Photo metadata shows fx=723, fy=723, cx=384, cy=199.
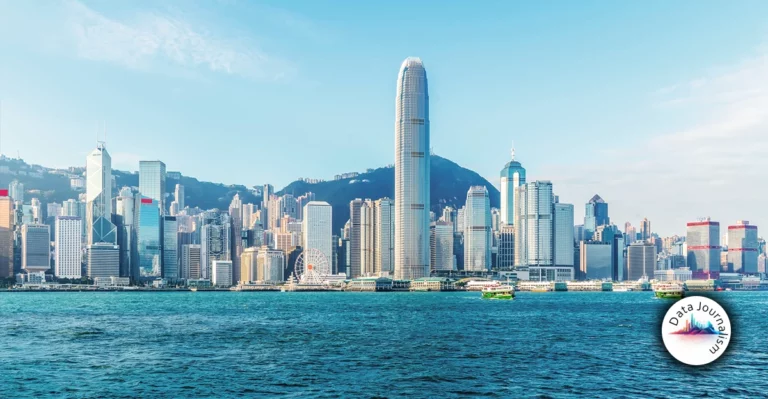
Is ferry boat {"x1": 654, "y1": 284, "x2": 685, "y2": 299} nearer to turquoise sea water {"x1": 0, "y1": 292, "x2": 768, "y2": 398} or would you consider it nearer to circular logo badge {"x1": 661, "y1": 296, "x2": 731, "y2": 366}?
turquoise sea water {"x1": 0, "y1": 292, "x2": 768, "y2": 398}

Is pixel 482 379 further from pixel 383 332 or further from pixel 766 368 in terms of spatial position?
pixel 383 332

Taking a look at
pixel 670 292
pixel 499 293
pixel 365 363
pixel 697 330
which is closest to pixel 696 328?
pixel 697 330

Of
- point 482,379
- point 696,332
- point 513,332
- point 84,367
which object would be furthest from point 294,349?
point 696,332

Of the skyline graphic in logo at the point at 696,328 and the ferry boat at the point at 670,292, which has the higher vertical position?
the skyline graphic in logo at the point at 696,328

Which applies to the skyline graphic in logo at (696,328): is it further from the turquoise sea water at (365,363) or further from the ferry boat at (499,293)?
the ferry boat at (499,293)

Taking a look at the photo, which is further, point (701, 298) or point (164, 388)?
point (164, 388)

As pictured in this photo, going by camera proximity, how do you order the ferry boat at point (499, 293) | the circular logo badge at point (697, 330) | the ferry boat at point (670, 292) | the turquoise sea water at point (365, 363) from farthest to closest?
the ferry boat at point (499, 293) → the ferry boat at point (670, 292) → the turquoise sea water at point (365, 363) → the circular logo badge at point (697, 330)

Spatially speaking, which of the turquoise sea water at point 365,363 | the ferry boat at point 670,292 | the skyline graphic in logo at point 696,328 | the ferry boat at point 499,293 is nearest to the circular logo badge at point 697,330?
the skyline graphic in logo at point 696,328
